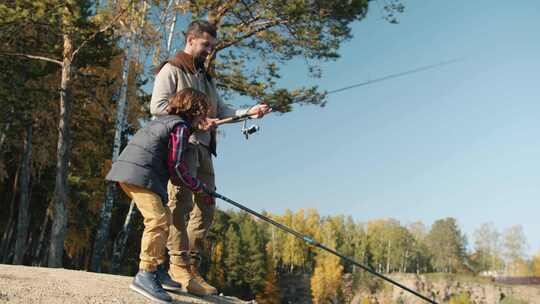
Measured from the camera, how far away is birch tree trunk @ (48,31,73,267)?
1182cm

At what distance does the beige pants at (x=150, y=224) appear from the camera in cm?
354

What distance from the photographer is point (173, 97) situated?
12.5 feet

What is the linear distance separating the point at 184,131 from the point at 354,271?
70.4 meters

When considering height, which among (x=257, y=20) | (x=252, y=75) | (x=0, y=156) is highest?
(x=257, y=20)

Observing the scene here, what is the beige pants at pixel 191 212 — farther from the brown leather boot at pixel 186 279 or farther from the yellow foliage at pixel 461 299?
the yellow foliage at pixel 461 299

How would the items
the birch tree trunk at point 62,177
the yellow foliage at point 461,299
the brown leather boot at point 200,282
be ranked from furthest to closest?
the yellow foliage at point 461,299 → the birch tree trunk at point 62,177 → the brown leather boot at point 200,282

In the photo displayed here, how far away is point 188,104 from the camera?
3734 mm

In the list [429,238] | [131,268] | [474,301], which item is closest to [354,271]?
[474,301]

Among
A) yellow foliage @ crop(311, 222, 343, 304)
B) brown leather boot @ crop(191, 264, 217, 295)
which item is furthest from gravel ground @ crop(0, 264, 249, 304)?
yellow foliage @ crop(311, 222, 343, 304)

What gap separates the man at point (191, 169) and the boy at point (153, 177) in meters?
0.30

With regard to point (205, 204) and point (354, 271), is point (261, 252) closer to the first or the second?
point (354, 271)

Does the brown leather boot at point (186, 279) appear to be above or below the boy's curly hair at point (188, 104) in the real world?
below

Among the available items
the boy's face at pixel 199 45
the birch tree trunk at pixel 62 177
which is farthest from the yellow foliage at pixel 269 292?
the boy's face at pixel 199 45

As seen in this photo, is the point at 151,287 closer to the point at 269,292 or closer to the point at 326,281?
the point at 269,292
